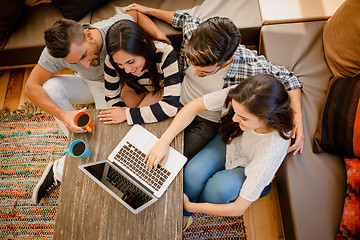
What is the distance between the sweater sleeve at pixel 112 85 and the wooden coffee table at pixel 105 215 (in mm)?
425

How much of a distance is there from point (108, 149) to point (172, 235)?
0.48 m

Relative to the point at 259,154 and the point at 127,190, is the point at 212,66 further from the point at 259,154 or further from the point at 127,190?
the point at 127,190

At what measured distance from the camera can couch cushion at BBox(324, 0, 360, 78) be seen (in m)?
1.24

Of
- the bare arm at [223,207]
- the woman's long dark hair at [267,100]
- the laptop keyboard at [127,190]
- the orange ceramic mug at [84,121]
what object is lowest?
the bare arm at [223,207]

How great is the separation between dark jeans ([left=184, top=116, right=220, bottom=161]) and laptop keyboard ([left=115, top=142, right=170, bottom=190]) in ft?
1.13

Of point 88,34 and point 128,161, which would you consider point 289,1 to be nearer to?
point 88,34

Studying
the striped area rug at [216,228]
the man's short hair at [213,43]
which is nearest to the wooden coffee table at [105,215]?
the man's short hair at [213,43]

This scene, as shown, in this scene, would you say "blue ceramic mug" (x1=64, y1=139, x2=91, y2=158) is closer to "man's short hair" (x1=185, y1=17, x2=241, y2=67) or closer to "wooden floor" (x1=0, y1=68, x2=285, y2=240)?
"man's short hair" (x1=185, y1=17, x2=241, y2=67)

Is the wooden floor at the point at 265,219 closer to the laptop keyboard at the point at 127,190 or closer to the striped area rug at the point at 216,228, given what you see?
the striped area rug at the point at 216,228

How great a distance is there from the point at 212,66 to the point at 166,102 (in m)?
0.29

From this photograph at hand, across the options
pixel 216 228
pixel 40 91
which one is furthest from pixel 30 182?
pixel 216 228

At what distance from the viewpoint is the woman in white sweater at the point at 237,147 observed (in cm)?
96

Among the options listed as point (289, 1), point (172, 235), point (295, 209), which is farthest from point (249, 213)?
point (289, 1)

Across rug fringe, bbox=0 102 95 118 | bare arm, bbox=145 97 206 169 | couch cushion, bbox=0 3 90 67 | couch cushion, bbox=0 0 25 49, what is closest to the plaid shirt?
bare arm, bbox=145 97 206 169
